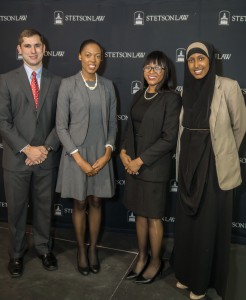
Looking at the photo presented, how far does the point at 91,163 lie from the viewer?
9.09 ft

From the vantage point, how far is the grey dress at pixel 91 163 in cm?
274

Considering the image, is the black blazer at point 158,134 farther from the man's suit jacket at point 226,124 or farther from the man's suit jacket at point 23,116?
the man's suit jacket at point 23,116

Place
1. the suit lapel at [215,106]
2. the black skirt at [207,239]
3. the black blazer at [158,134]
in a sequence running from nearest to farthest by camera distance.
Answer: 1. the suit lapel at [215,106]
2. the black skirt at [207,239]
3. the black blazer at [158,134]

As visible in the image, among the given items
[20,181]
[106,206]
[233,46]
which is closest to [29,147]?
[20,181]

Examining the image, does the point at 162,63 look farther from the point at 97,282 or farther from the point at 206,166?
the point at 97,282

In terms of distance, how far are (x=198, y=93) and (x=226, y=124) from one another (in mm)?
274

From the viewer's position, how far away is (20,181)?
2822mm

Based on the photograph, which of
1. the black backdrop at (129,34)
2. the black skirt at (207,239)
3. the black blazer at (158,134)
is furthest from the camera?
the black backdrop at (129,34)

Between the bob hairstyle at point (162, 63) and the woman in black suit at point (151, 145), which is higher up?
the bob hairstyle at point (162, 63)

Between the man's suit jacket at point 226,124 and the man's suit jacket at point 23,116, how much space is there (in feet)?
4.15

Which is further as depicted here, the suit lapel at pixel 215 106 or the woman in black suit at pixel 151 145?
the woman in black suit at pixel 151 145

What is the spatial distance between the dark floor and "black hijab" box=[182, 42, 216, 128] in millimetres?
1308

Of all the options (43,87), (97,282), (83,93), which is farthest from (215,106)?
(97,282)

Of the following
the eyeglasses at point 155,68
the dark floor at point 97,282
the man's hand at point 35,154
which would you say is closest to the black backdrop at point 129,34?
the dark floor at point 97,282
